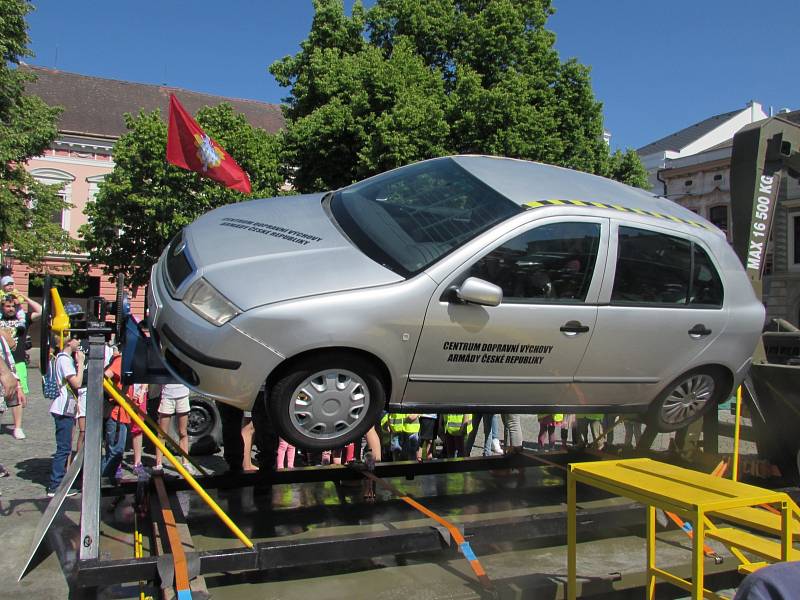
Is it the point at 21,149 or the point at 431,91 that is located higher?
the point at 431,91

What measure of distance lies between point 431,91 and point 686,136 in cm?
2995

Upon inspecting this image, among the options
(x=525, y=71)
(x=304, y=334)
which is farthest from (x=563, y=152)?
(x=304, y=334)

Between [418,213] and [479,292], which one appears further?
[418,213]

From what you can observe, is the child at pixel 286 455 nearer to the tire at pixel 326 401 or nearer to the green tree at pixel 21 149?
the tire at pixel 326 401

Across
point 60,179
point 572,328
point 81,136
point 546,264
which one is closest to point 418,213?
point 546,264

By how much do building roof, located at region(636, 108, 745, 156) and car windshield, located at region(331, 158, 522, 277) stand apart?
1648 inches

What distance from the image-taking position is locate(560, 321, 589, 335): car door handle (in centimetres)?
404

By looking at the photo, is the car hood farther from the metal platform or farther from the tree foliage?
the tree foliage

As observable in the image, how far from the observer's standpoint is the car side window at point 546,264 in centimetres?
390

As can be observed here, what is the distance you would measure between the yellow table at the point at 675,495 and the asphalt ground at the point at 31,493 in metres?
2.72

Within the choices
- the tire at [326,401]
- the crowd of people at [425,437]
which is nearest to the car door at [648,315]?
the tire at [326,401]

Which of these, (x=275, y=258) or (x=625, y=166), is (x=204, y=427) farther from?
(x=625, y=166)

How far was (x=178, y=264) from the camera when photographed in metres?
3.86

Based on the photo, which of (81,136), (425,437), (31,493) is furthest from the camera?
(81,136)
